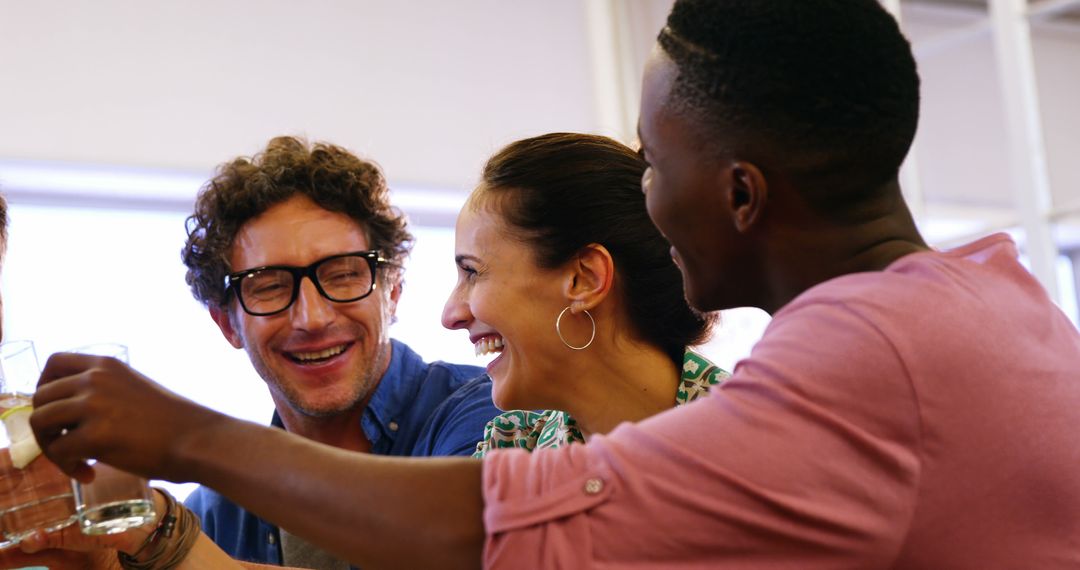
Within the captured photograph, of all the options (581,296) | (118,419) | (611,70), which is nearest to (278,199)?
(581,296)

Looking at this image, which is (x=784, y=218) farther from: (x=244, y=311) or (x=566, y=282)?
(x=244, y=311)

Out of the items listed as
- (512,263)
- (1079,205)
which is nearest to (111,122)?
(512,263)

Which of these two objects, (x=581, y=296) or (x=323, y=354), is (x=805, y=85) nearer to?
(x=581, y=296)

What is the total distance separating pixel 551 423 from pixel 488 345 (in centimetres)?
22

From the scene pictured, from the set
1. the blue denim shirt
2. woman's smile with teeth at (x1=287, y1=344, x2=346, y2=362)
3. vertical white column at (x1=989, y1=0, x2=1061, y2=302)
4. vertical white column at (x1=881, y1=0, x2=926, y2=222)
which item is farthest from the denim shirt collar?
vertical white column at (x1=881, y1=0, x2=926, y2=222)

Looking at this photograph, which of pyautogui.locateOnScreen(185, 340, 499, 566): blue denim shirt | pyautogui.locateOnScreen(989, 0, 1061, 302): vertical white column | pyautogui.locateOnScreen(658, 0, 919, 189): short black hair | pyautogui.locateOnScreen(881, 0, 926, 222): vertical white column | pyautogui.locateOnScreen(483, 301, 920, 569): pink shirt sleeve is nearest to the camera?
pyautogui.locateOnScreen(483, 301, 920, 569): pink shirt sleeve

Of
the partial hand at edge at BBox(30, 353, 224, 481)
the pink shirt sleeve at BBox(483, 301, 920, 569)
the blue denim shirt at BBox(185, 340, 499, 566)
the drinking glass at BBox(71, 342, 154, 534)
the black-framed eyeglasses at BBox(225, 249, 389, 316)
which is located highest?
the partial hand at edge at BBox(30, 353, 224, 481)

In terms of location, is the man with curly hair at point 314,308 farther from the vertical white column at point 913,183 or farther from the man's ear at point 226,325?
the vertical white column at point 913,183

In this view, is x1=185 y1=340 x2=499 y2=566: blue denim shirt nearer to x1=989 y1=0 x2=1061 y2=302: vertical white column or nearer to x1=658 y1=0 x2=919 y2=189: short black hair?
x1=658 y1=0 x2=919 y2=189: short black hair

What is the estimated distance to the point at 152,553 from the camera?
67.4 inches

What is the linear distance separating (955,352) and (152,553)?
1146 millimetres

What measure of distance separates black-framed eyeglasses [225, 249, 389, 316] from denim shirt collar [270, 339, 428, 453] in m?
0.19

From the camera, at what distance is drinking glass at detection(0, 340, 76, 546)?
4.43 feet

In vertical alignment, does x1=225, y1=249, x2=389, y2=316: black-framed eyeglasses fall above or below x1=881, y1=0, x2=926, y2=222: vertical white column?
above
